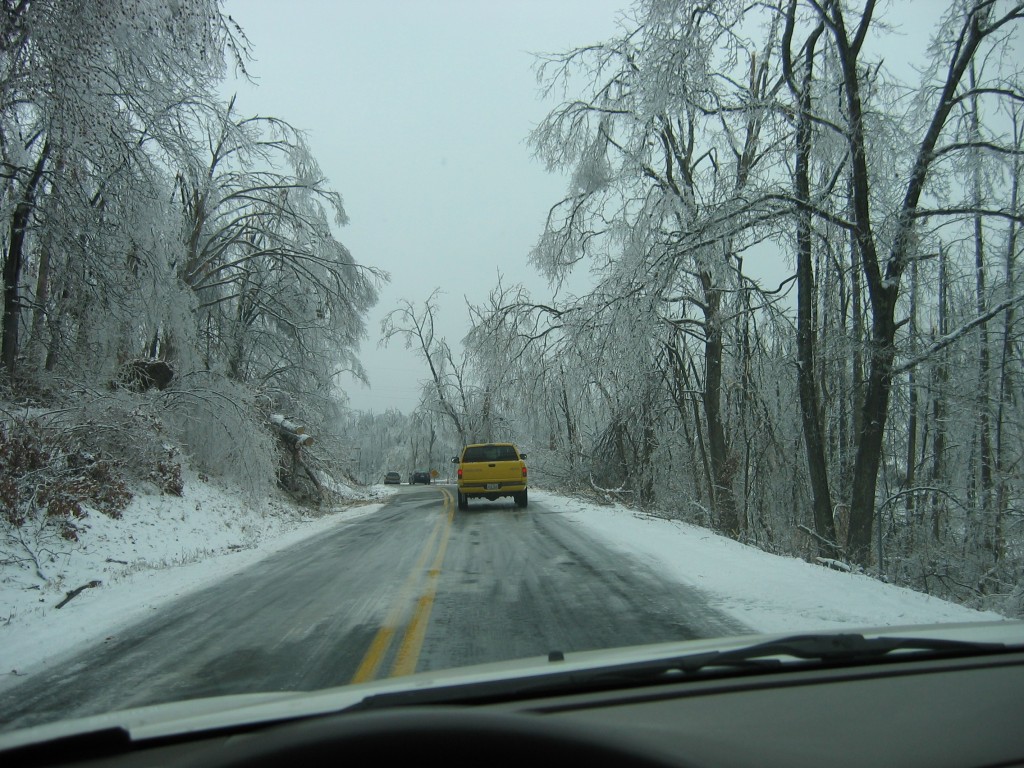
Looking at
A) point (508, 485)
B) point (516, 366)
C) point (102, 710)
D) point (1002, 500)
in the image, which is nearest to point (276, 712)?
point (102, 710)

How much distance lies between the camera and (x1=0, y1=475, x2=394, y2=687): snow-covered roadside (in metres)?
6.46

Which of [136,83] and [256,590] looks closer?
[256,590]

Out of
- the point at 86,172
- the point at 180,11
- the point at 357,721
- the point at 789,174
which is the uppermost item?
the point at 180,11

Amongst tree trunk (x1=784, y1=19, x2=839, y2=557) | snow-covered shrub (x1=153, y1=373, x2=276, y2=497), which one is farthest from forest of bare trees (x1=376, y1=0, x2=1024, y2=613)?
snow-covered shrub (x1=153, y1=373, x2=276, y2=497)

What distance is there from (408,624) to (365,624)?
0.39 m

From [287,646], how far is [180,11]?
8.36 meters

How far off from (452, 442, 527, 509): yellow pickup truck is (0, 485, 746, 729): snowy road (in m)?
8.97

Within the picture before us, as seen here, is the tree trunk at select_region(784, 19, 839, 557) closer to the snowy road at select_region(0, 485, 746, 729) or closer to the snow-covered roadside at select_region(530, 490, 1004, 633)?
the snow-covered roadside at select_region(530, 490, 1004, 633)

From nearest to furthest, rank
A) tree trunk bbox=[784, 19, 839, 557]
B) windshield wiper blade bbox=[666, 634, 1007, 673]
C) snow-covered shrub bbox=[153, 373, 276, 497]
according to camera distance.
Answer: windshield wiper blade bbox=[666, 634, 1007, 673] < tree trunk bbox=[784, 19, 839, 557] < snow-covered shrub bbox=[153, 373, 276, 497]

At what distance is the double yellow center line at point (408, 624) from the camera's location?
4910 mm

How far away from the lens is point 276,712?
7.86ft

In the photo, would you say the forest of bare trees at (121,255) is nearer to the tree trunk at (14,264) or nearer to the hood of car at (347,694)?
the tree trunk at (14,264)

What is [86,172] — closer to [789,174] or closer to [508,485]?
[789,174]

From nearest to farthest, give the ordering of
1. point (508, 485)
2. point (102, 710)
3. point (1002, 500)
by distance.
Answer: point (102, 710) < point (1002, 500) < point (508, 485)
